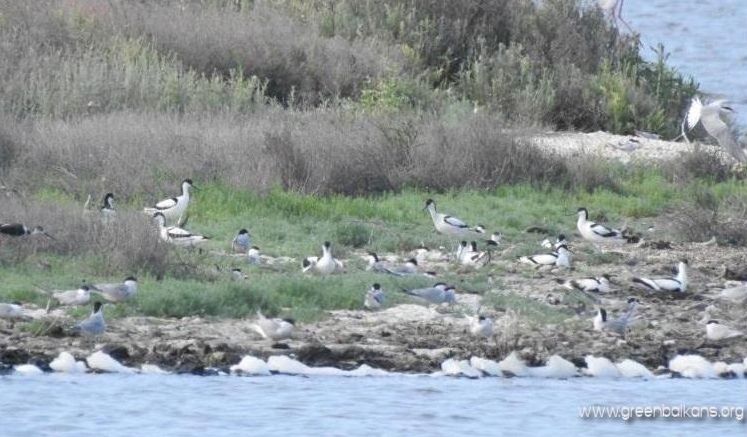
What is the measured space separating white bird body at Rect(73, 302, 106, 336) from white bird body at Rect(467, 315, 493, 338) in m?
2.59

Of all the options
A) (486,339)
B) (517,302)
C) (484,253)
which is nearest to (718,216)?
(484,253)

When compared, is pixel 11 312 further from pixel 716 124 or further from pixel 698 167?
pixel 698 167

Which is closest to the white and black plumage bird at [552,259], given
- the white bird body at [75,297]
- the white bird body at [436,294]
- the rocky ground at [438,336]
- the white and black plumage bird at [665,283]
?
the rocky ground at [438,336]

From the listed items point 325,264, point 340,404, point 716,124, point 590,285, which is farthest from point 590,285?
point 716,124

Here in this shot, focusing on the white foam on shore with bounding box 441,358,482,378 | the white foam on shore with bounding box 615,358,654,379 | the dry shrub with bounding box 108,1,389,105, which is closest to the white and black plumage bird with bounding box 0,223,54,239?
the white foam on shore with bounding box 441,358,482,378

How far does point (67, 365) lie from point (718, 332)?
467 centimetres

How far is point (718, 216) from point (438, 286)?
5.27 metres

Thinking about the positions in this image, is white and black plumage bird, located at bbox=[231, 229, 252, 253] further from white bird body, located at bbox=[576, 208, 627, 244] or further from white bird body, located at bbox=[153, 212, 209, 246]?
white bird body, located at bbox=[576, 208, 627, 244]

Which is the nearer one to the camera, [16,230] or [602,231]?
[16,230]

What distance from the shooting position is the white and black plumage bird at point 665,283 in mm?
14344

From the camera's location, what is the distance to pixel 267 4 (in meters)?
24.5

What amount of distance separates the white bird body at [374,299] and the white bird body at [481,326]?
84 centimetres

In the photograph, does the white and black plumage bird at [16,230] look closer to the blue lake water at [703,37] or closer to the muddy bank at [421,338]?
the muddy bank at [421,338]

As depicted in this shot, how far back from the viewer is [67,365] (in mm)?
11438
